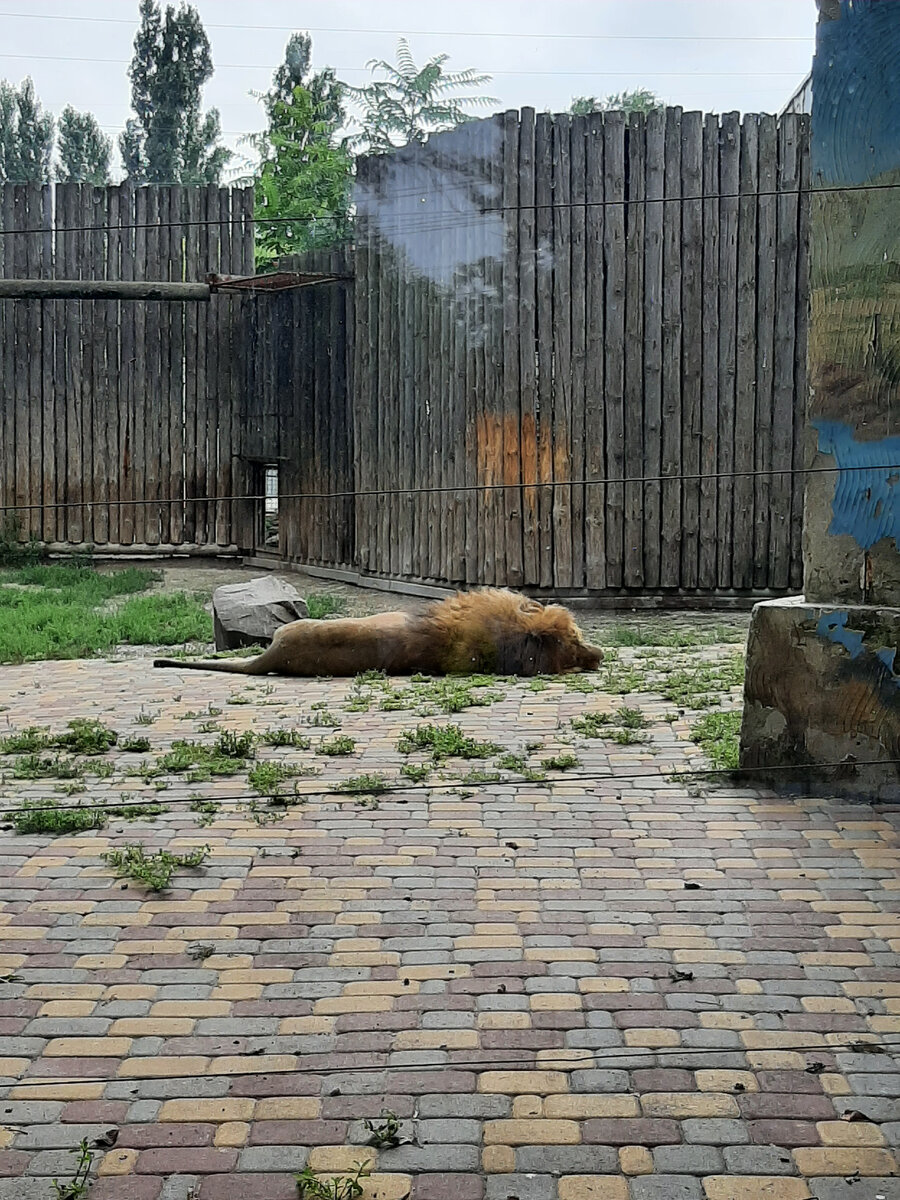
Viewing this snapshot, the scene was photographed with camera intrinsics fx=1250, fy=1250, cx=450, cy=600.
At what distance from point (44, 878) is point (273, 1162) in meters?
1.75

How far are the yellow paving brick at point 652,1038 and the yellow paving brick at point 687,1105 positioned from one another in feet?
0.67

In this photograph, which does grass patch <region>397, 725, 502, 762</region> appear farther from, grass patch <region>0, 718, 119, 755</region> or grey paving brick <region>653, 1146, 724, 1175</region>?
grey paving brick <region>653, 1146, 724, 1175</region>

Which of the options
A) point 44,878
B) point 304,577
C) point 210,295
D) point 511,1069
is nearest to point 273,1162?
point 511,1069

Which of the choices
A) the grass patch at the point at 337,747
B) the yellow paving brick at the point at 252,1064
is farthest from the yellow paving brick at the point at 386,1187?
the grass patch at the point at 337,747

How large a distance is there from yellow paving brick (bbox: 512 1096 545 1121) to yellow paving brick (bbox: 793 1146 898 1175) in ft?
1.68

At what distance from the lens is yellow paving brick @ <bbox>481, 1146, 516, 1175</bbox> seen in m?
2.38

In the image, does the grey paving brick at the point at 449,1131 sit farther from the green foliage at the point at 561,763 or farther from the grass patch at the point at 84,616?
the grass patch at the point at 84,616

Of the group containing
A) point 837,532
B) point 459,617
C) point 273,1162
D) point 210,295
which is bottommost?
point 273,1162

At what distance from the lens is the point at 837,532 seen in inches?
184

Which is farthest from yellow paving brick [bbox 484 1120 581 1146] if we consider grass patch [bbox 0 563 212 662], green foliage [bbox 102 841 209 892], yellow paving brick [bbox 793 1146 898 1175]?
grass patch [bbox 0 563 212 662]

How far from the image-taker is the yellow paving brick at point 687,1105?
2568 millimetres

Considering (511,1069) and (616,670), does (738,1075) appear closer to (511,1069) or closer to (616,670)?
(511,1069)

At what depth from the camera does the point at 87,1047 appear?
2861 mm

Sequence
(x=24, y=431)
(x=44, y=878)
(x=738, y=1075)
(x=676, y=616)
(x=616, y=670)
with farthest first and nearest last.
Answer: (x=24, y=431) → (x=676, y=616) → (x=616, y=670) → (x=44, y=878) → (x=738, y=1075)
